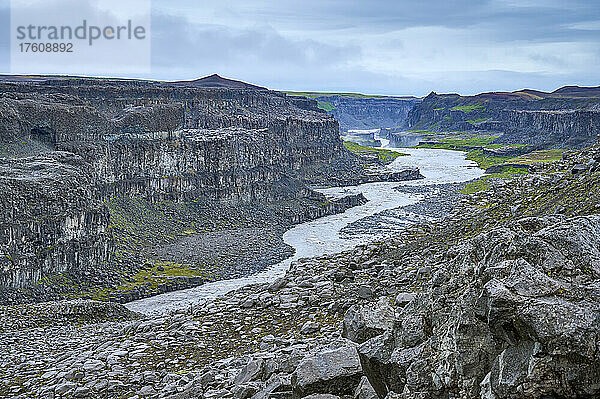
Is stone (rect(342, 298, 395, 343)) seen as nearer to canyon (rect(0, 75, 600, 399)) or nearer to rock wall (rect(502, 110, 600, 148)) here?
canyon (rect(0, 75, 600, 399))

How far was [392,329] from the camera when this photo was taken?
10.4 meters

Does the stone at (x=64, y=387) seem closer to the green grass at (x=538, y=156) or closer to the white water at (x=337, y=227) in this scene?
the white water at (x=337, y=227)

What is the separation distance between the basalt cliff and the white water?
8.12 feet

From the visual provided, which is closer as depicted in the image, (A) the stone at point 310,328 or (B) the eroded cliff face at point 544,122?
(A) the stone at point 310,328

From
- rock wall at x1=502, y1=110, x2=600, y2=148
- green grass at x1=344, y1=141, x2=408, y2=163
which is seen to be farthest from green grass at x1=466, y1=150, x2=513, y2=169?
green grass at x1=344, y1=141, x2=408, y2=163

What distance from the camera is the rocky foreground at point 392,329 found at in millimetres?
7176

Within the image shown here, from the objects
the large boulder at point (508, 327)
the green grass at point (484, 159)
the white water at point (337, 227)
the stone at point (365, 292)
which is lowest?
the white water at point (337, 227)

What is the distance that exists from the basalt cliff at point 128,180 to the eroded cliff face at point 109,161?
0.13m

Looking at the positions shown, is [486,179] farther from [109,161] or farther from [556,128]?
[109,161]

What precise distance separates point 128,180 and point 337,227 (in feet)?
78.8

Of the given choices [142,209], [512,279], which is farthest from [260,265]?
[512,279]

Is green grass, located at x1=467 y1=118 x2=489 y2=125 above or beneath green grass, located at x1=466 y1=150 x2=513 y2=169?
above

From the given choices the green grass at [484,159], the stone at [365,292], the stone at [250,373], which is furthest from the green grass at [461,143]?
the stone at [250,373]

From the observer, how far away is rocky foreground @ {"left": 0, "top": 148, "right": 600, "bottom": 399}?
7176mm
